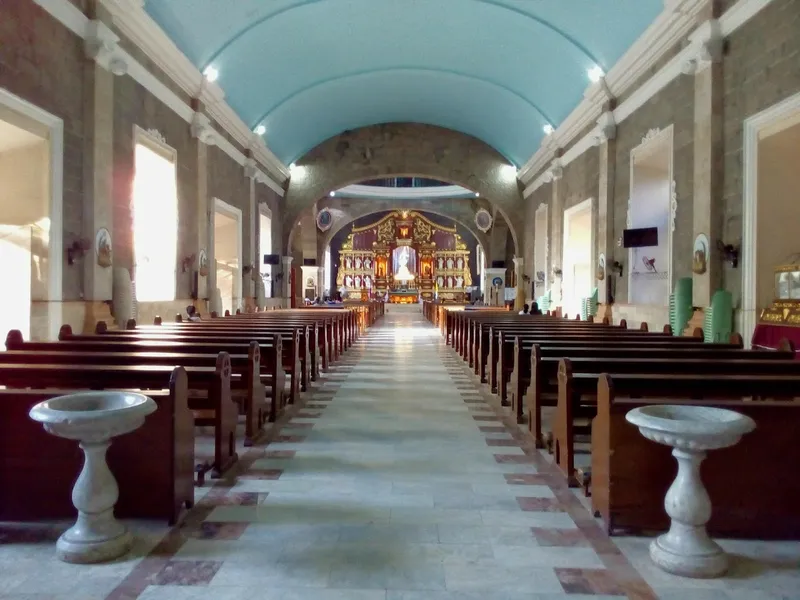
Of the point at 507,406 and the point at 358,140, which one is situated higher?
the point at 358,140

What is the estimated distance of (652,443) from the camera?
2945 millimetres

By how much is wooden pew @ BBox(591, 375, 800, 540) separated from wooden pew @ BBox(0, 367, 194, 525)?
2095mm

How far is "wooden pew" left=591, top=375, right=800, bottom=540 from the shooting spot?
9.48 ft

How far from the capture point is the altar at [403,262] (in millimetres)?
30781

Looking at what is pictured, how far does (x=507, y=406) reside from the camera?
619 centimetres

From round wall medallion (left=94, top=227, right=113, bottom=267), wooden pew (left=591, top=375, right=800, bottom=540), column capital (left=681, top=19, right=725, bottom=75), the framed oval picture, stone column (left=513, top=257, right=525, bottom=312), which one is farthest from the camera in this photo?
stone column (left=513, top=257, right=525, bottom=312)

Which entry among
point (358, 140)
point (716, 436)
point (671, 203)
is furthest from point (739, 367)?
point (358, 140)

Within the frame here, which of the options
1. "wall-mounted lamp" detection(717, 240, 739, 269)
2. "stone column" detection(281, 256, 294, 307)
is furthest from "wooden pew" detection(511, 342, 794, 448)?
"stone column" detection(281, 256, 294, 307)

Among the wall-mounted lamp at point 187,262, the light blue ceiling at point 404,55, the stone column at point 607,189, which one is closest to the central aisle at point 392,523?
the wall-mounted lamp at point 187,262

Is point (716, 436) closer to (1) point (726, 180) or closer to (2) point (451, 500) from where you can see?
(2) point (451, 500)

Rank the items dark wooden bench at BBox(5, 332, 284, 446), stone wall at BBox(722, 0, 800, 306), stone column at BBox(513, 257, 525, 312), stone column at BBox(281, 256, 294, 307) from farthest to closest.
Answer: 1. stone column at BBox(281, 256, 294, 307)
2. stone column at BBox(513, 257, 525, 312)
3. stone wall at BBox(722, 0, 800, 306)
4. dark wooden bench at BBox(5, 332, 284, 446)

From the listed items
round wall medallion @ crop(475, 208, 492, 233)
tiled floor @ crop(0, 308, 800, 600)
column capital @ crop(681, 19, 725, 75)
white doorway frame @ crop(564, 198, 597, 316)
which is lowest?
tiled floor @ crop(0, 308, 800, 600)

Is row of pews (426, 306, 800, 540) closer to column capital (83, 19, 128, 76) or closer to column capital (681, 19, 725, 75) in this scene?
column capital (681, 19, 725, 75)

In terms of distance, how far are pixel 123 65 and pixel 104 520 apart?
6742 millimetres
